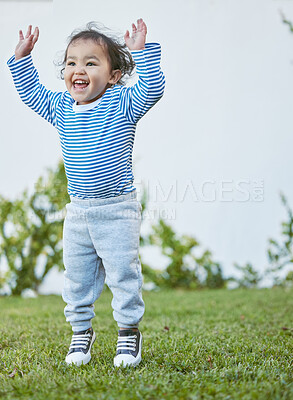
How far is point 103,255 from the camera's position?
197 centimetres

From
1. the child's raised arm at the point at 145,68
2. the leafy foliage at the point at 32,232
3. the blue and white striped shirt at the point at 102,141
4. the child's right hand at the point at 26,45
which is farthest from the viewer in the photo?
the leafy foliage at the point at 32,232

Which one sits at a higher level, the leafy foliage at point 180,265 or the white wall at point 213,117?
the white wall at point 213,117

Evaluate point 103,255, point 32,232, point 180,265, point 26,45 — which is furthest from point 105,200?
point 180,265

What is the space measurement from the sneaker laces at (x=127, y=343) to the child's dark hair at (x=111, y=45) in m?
1.07

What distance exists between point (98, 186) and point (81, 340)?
63 centimetres

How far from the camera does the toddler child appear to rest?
1.94 m

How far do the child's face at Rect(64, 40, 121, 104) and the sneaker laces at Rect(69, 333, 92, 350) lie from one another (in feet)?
3.10

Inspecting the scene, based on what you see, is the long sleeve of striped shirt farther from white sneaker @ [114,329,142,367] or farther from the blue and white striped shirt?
white sneaker @ [114,329,142,367]

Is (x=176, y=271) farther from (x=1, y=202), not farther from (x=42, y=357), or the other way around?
(x=42, y=357)

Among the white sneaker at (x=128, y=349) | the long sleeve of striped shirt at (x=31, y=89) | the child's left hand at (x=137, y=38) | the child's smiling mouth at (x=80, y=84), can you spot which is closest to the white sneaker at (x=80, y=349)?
the white sneaker at (x=128, y=349)

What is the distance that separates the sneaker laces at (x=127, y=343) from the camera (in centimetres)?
195

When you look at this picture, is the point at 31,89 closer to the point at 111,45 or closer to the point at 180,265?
the point at 111,45

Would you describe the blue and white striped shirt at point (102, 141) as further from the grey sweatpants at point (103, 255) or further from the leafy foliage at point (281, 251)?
the leafy foliage at point (281, 251)

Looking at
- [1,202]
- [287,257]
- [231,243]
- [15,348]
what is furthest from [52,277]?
[15,348]
